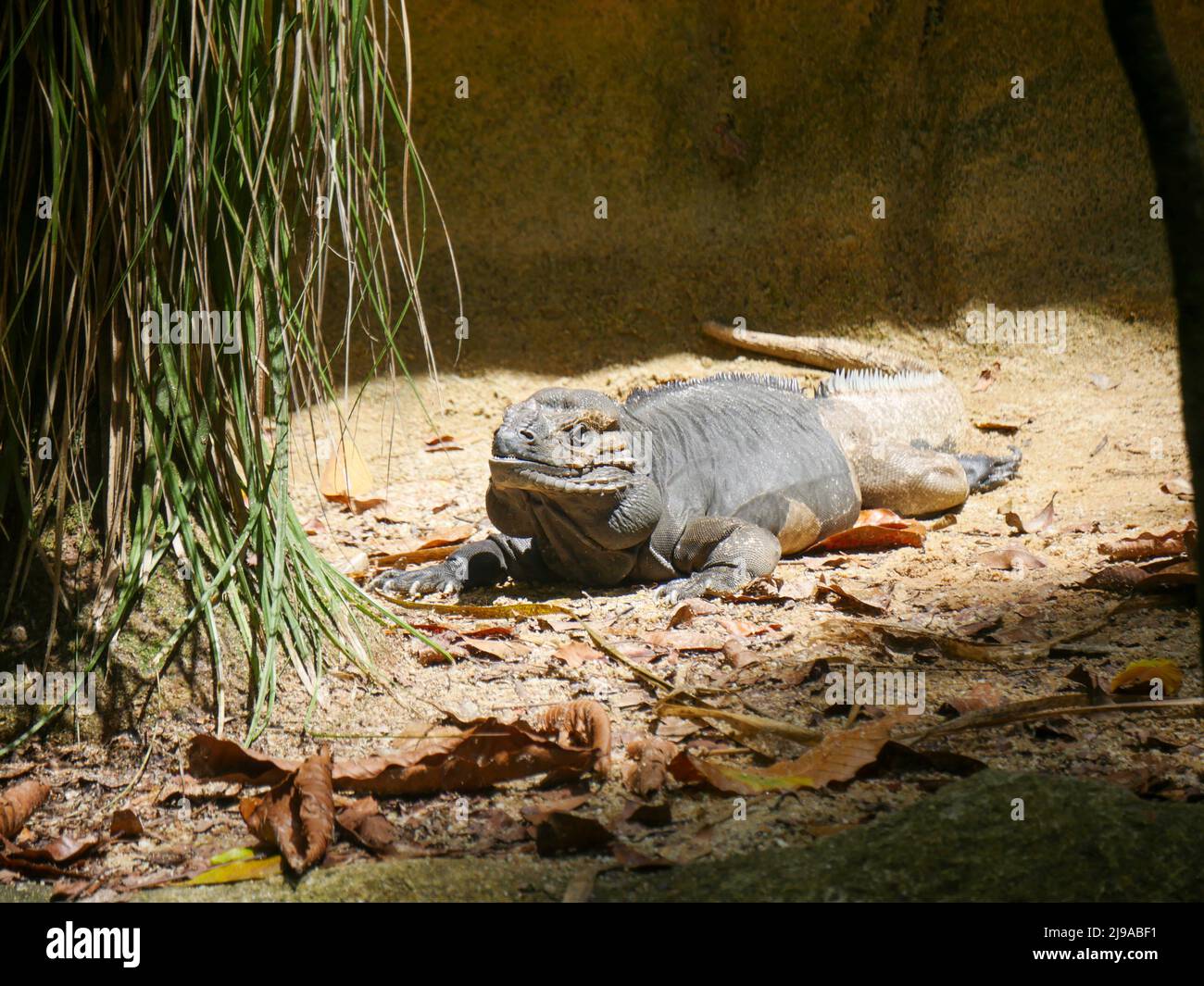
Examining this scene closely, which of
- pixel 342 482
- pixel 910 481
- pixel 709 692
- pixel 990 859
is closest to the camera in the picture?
pixel 990 859

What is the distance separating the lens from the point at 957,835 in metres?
2.14

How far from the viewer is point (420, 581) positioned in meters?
4.93

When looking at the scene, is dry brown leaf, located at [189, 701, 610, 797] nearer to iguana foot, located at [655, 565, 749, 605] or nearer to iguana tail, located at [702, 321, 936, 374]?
iguana foot, located at [655, 565, 749, 605]

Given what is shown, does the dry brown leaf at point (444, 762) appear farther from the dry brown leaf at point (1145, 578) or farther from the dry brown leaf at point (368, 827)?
the dry brown leaf at point (1145, 578)

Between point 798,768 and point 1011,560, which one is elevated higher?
point 1011,560

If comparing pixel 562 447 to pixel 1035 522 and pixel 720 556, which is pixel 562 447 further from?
pixel 1035 522

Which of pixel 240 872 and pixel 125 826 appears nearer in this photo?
pixel 240 872

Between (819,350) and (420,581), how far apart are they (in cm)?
412

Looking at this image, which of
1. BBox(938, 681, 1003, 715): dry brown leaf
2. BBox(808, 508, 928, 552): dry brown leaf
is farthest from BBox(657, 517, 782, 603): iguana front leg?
BBox(938, 681, 1003, 715): dry brown leaf

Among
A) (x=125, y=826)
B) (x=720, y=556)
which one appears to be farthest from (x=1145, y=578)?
(x=125, y=826)

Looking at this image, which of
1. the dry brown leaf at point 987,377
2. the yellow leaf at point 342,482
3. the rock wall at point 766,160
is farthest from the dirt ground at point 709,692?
the rock wall at point 766,160

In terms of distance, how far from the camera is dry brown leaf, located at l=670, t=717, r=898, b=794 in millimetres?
2551

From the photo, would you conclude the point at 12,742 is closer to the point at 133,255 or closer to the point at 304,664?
the point at 304,664

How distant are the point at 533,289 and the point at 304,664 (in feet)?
19.1
